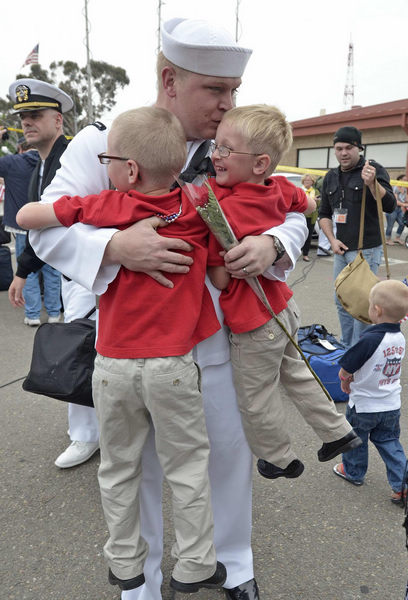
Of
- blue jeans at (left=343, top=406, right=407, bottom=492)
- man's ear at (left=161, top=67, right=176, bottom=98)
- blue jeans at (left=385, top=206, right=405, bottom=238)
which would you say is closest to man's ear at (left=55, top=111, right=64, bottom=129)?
man's ear at (left=161, top=67, right=176, bottom=98)

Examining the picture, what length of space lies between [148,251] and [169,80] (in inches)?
23.2

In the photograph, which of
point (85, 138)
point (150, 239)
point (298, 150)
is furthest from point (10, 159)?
point (298, 150)

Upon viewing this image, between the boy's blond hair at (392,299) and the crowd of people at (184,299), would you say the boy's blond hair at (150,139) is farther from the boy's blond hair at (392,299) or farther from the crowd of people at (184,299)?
the boy's blond hair at (392,299)

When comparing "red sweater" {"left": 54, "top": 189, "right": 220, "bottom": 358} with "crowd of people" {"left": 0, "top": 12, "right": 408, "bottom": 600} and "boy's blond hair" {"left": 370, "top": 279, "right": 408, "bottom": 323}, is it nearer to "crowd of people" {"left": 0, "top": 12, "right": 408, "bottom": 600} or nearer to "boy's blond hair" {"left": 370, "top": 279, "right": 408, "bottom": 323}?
"crowd of people" {"left": 0, "top": 12, "right": 408, "bottom": 600}

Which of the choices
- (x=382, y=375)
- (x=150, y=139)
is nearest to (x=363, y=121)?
(x=382, y=375)

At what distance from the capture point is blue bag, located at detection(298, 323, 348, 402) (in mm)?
3549

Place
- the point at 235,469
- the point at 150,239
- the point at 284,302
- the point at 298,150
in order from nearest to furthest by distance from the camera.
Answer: the point at 150,239
the point at 284,302
the point at 235,469
the point at 298,150

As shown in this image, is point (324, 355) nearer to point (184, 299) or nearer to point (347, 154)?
point (347, 154)

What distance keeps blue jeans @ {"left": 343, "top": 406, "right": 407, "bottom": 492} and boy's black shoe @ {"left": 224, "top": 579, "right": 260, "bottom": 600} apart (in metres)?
0.97

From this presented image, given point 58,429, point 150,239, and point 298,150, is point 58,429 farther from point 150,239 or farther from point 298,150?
point 298,150

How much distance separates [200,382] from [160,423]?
0.54 ft

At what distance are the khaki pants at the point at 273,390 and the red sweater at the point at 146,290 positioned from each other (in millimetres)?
229

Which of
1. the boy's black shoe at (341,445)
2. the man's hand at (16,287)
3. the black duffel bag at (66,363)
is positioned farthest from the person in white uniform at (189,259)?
the man's hand at (16,287)

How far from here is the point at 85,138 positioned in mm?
1625
